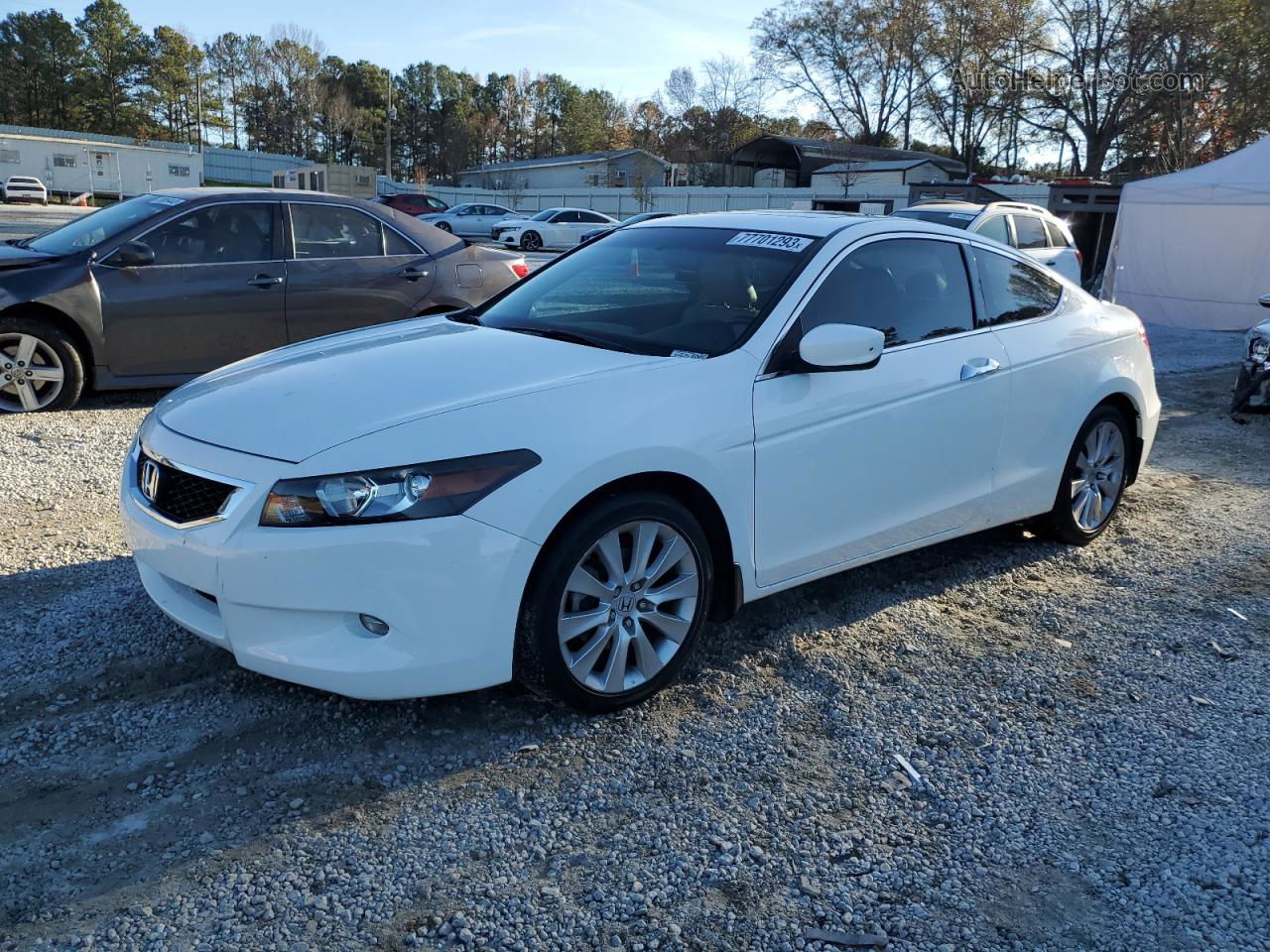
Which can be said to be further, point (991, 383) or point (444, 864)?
point (991, 383)

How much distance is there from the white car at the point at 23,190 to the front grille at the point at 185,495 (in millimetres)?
54708

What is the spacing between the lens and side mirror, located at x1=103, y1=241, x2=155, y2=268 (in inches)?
275

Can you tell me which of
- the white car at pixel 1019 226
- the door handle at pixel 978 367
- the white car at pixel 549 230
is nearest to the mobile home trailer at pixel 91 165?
the white car at pixel 549 230

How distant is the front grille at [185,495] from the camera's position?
10.1 ft

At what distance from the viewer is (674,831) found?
111 inches

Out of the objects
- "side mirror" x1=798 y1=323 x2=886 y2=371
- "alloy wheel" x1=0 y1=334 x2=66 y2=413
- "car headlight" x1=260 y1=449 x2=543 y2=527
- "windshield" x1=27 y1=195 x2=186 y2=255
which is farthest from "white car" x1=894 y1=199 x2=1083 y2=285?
"car headlight" x1=260 y1=449 x2=543 y2=527

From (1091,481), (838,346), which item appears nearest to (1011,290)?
(1091,481)

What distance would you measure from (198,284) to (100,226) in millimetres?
858

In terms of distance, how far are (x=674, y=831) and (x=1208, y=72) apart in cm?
4610

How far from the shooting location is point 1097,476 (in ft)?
17.2

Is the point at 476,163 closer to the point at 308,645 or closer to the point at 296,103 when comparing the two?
the point at 296,103

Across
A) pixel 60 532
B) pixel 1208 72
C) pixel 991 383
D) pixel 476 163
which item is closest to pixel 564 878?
pixel 991 383

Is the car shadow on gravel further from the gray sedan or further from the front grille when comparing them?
the front grille
